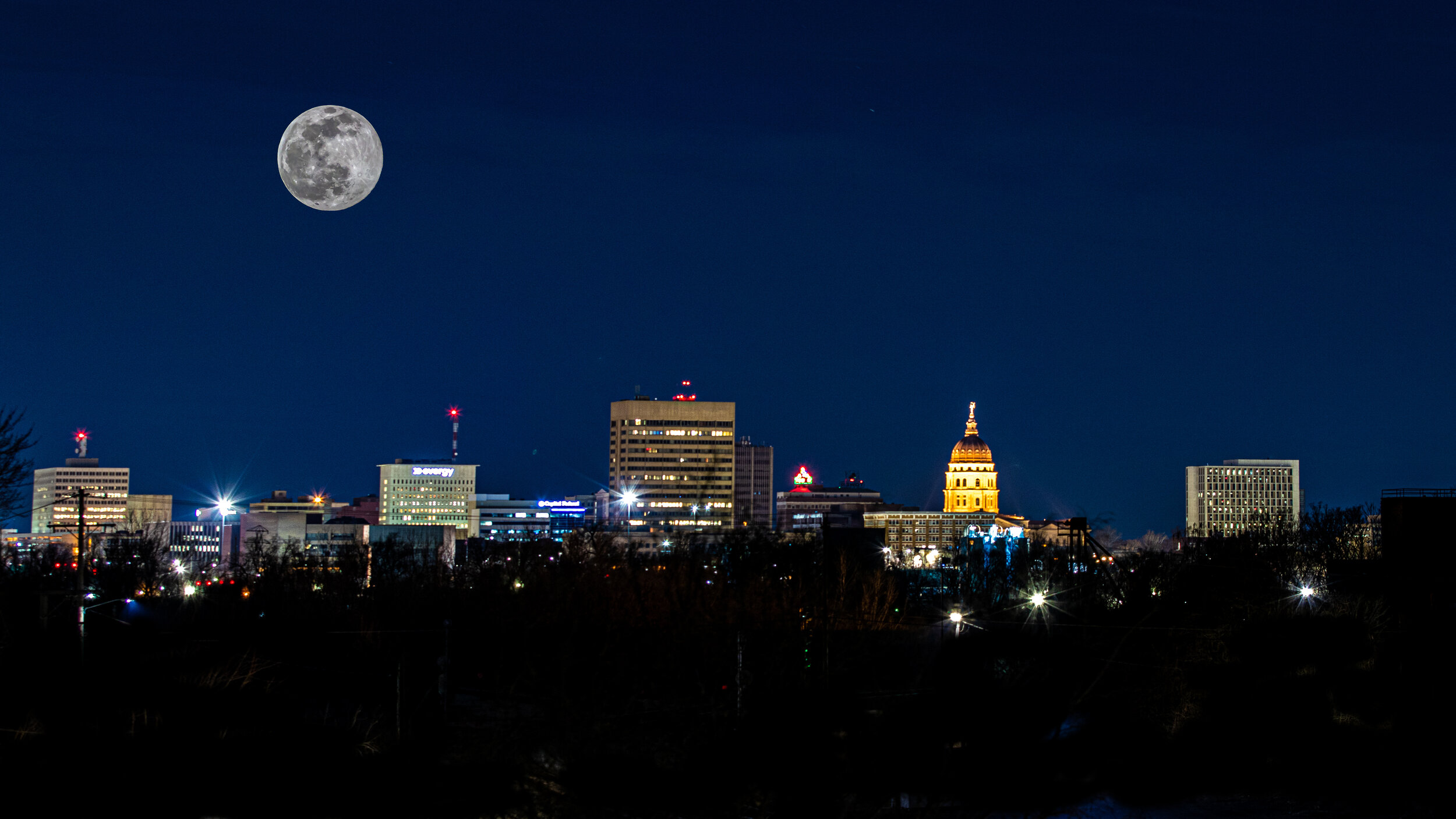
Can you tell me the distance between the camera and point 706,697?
145 ft

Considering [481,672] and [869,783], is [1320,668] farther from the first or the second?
[481,672]

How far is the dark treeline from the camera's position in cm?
3700

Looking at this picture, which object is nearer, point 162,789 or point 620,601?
point 162,789

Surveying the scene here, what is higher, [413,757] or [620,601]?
[620,601]

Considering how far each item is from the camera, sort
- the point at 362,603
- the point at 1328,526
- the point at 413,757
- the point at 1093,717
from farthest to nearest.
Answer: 1. the point at 1328,526
2. the point at 362,603
3. the point at 1093,717
4. the point at 413,757

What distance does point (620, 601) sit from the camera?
2045 inches

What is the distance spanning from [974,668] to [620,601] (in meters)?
13.9

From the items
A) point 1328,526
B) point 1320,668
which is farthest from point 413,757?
point 1328,526

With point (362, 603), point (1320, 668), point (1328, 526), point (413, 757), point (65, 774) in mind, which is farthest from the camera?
point (1328, 526)

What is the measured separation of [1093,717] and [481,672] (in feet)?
71.2

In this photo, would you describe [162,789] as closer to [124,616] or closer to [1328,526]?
[124,616]

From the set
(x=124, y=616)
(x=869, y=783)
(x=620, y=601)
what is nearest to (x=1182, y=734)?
(x=869, y=783)

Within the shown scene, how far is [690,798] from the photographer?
40375mm

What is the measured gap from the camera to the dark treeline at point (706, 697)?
3700 centimetres
